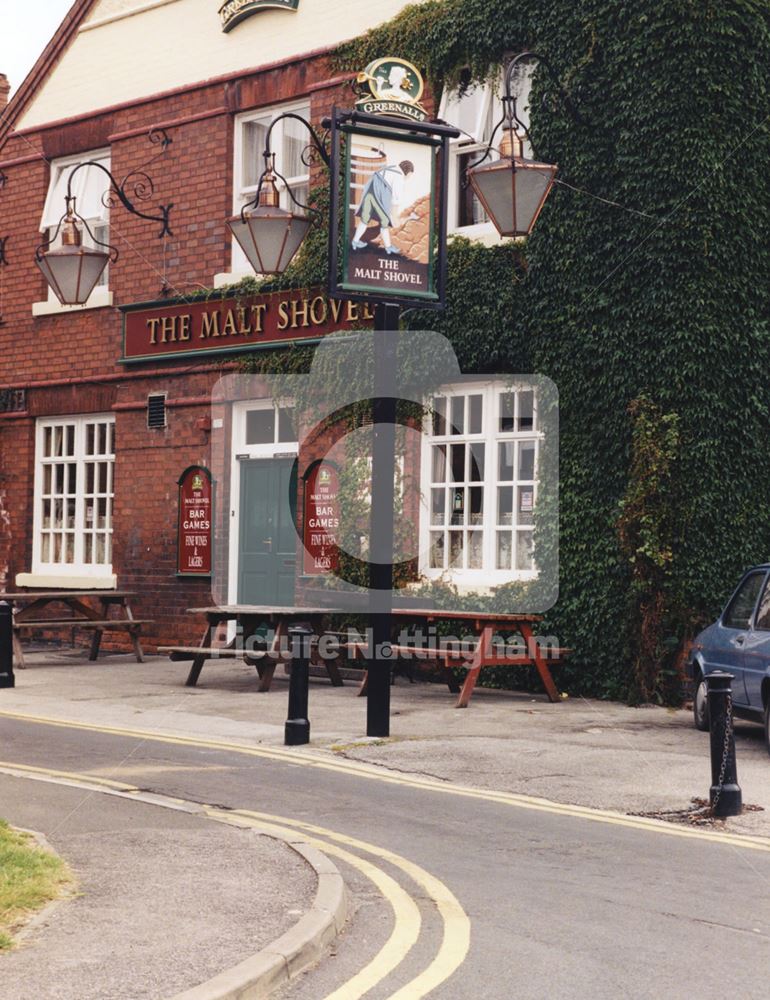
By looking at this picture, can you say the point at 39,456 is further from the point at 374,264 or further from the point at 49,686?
the point at 374,264

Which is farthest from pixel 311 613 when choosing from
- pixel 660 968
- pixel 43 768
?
pixel 660 968

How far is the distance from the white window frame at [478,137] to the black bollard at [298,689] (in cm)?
679

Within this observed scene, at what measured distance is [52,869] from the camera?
681 centimetres

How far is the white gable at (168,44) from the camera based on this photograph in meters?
19.0

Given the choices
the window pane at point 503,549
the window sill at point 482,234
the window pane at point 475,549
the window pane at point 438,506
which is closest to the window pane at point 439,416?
the window pane at point 438,506

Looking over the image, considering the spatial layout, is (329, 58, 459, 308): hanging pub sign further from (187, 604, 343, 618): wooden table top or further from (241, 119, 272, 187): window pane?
(241, 119, 272, 187): window pane

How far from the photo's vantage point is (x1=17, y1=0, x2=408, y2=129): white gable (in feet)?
62.3

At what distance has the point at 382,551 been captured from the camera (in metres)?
12.2

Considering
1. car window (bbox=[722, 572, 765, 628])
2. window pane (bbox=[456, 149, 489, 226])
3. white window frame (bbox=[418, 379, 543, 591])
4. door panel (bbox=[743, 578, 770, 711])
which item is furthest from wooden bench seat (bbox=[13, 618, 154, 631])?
door panel (bbox=[743, 578, 770, 711])

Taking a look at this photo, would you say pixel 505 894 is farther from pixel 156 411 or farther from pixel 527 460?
pixel 156 411

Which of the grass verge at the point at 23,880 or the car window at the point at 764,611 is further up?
the car window at the point at 764,611

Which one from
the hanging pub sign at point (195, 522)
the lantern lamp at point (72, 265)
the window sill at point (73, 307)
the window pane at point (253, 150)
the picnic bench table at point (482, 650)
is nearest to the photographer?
the picnic bench table at point (482, 650)

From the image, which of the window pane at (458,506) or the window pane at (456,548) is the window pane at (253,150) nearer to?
the window pane at (458,506)

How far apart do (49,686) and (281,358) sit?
523 centimetres
